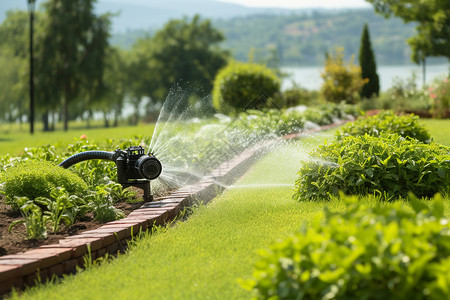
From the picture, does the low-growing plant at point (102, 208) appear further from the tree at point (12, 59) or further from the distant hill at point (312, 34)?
the distant hill at point (312, 34)

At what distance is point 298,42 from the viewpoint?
99375mm

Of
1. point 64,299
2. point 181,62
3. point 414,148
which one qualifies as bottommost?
point 64,299

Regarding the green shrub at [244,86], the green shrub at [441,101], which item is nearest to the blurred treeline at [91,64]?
the green shrub at [244,86]

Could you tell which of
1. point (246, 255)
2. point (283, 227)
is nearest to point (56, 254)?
point (246, 255)

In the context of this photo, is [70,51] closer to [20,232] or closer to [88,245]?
[20,232]

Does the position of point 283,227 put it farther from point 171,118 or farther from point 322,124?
point 322,124

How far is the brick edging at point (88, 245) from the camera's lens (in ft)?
9.02

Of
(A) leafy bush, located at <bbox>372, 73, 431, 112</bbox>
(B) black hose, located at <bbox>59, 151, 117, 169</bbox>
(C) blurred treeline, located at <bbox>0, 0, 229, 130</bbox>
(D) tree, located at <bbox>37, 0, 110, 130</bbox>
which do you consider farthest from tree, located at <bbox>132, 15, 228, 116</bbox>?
(B) black hose, located at <bbox>59, 151, 117, 169</bbox>

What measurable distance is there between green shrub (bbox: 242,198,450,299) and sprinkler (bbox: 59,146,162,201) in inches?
91.8

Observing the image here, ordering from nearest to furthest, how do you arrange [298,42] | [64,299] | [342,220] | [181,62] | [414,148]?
[342,220], [64,299], [414,148], [181,62], [298,42]

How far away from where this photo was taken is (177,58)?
139ft

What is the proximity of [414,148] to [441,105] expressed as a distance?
37.1 feet

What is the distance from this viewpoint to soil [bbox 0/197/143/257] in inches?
127

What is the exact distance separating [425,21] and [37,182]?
2715cm
